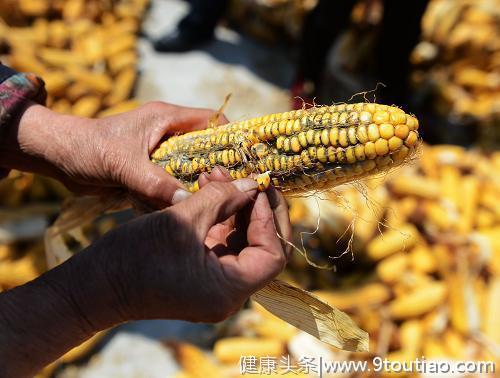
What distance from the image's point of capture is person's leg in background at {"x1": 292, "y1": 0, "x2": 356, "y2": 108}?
507cm

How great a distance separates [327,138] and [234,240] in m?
0.56

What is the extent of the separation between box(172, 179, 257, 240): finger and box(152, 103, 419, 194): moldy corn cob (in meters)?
0.17

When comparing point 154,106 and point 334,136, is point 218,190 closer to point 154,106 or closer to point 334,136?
point 334,136

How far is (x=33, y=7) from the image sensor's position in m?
5.62

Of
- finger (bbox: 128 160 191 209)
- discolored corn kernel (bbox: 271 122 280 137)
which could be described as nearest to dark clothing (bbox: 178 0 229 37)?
finger (bbox: 128 160 191 209)

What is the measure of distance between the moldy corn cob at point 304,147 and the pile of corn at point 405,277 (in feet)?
3.62

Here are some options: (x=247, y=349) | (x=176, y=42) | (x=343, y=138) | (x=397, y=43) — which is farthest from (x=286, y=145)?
(x=176, y=42)

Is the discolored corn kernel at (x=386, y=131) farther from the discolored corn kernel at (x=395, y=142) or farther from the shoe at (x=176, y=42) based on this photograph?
the shoe at (x=176, y=42)

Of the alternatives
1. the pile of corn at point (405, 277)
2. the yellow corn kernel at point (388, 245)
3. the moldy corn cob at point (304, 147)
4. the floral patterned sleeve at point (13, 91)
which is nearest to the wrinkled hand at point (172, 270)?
the moldy corn cob at point (304, 147)

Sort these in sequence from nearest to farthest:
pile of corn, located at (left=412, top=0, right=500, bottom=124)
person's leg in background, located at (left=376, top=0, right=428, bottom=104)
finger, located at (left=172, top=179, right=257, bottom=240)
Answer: finger, located at (left=172, top=179, right=257, bottom=240), person's leg in background, located at (left=376, top=0, right=428, bottom=104), pile of corn, located at (left=412, top=0, right=500, bottom=124)

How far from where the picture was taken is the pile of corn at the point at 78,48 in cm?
492

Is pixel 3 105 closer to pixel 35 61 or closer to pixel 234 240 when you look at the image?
pixel 234 240

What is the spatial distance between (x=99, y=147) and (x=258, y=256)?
3.22 ft

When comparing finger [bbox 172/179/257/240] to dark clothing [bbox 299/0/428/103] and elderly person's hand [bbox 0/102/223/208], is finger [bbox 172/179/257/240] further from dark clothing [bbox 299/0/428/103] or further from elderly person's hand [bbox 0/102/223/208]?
dark clothing [bbox 299/0/428/103]
